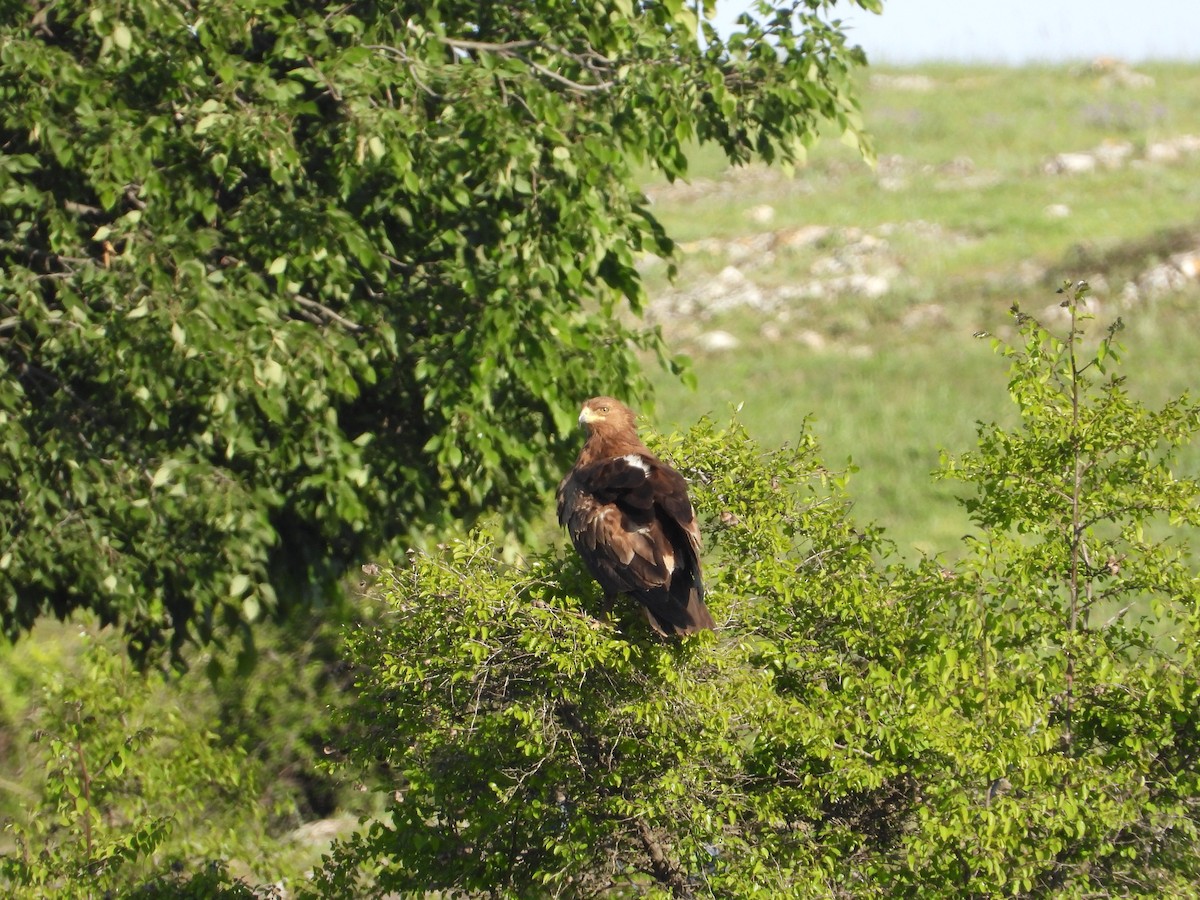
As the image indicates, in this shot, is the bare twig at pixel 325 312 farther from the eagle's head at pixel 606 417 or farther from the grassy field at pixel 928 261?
the grassy field at pixel 928 261

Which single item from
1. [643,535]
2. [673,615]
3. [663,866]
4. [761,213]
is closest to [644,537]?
Answer: [643,535]

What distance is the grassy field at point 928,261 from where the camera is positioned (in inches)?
858

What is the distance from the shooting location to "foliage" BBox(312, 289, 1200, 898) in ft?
15.9

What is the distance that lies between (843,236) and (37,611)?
90.5 feet

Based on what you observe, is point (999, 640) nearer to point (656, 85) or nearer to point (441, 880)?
point (441, 880)

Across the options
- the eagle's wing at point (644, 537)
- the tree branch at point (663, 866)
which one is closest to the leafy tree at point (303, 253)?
the eagle's wing at point (644, 537)

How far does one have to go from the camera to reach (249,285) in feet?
25.6

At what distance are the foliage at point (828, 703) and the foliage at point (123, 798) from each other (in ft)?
4.91

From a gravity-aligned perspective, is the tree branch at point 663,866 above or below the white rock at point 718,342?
above

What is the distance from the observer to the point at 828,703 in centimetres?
504

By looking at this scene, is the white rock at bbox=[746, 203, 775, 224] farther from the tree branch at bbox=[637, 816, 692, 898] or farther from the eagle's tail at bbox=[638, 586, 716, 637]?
the eagle's tail at bbox=[638, 586, 716, 637]

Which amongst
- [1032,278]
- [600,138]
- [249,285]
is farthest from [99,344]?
[1032,278]

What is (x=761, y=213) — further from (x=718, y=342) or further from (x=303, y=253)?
(x=303, y=253)

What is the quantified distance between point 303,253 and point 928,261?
2508 cm
